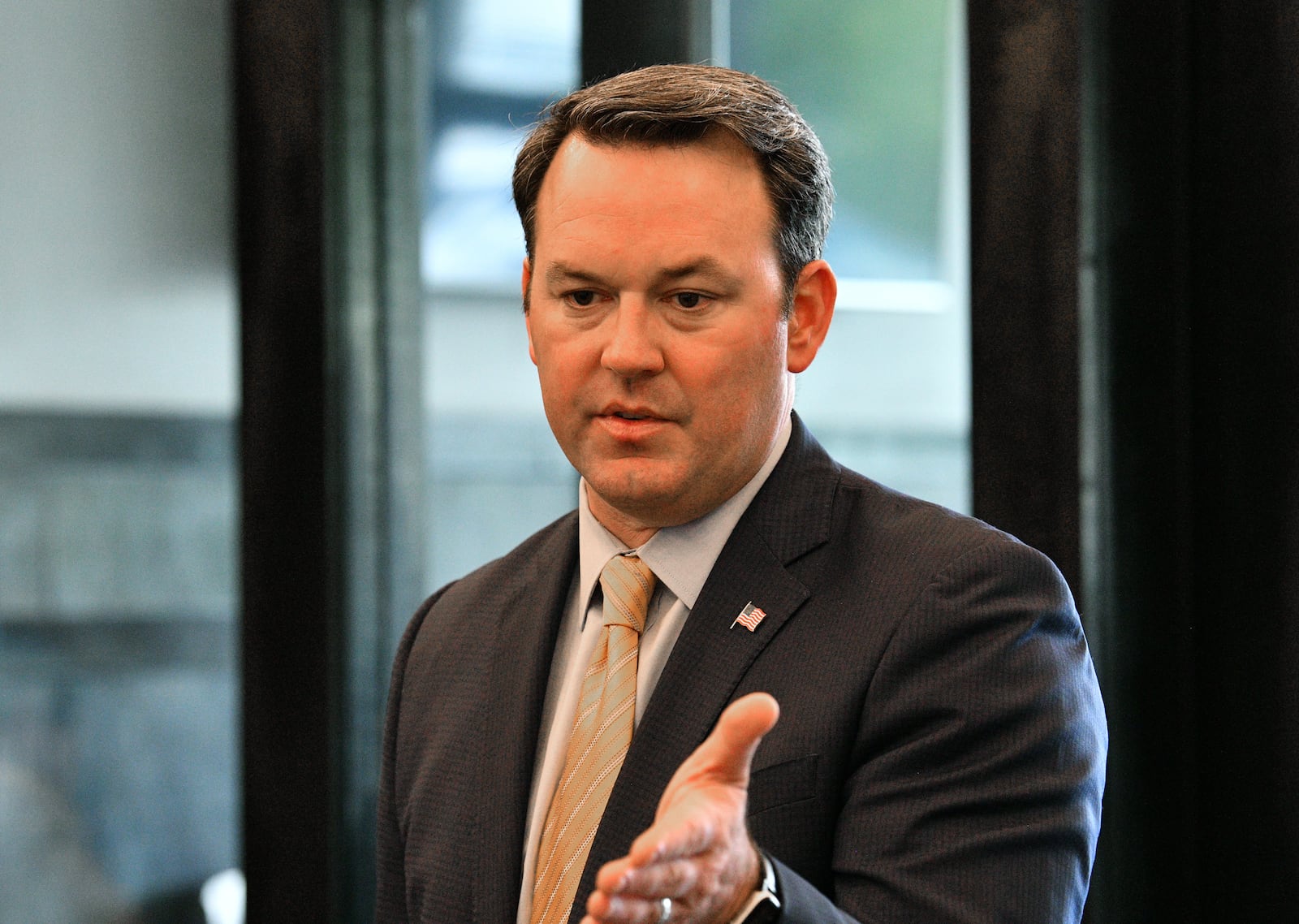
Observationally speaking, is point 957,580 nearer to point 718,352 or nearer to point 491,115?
point 718,352

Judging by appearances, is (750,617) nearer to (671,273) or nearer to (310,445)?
(671,273)

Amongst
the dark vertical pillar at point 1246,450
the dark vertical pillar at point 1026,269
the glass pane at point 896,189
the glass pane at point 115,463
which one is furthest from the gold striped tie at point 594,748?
the glass pane at point 115,463

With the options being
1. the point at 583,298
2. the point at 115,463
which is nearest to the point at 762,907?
the point at 583,298

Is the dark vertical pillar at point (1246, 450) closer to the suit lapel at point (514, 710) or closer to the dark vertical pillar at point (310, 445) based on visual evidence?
the suit lapel at point (514, 710)

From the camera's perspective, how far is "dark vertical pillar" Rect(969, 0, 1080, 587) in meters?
2.37

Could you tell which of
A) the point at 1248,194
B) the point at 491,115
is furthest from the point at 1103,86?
the point at 491,115

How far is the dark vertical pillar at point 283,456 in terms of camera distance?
3.13m

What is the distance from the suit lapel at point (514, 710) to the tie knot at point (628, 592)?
135 millimetres

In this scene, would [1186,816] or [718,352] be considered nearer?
[718,352]

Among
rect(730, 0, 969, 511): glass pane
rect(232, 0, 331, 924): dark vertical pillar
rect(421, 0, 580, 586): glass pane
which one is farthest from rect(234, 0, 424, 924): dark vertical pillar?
rect(730, 0, 969, 511): glass pane

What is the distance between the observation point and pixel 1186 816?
236cm

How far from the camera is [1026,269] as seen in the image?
2404 mm

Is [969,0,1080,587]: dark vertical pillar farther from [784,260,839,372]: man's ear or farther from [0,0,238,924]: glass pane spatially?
[0,0,238,924]: glass pane

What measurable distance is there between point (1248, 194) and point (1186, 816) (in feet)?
3.73
